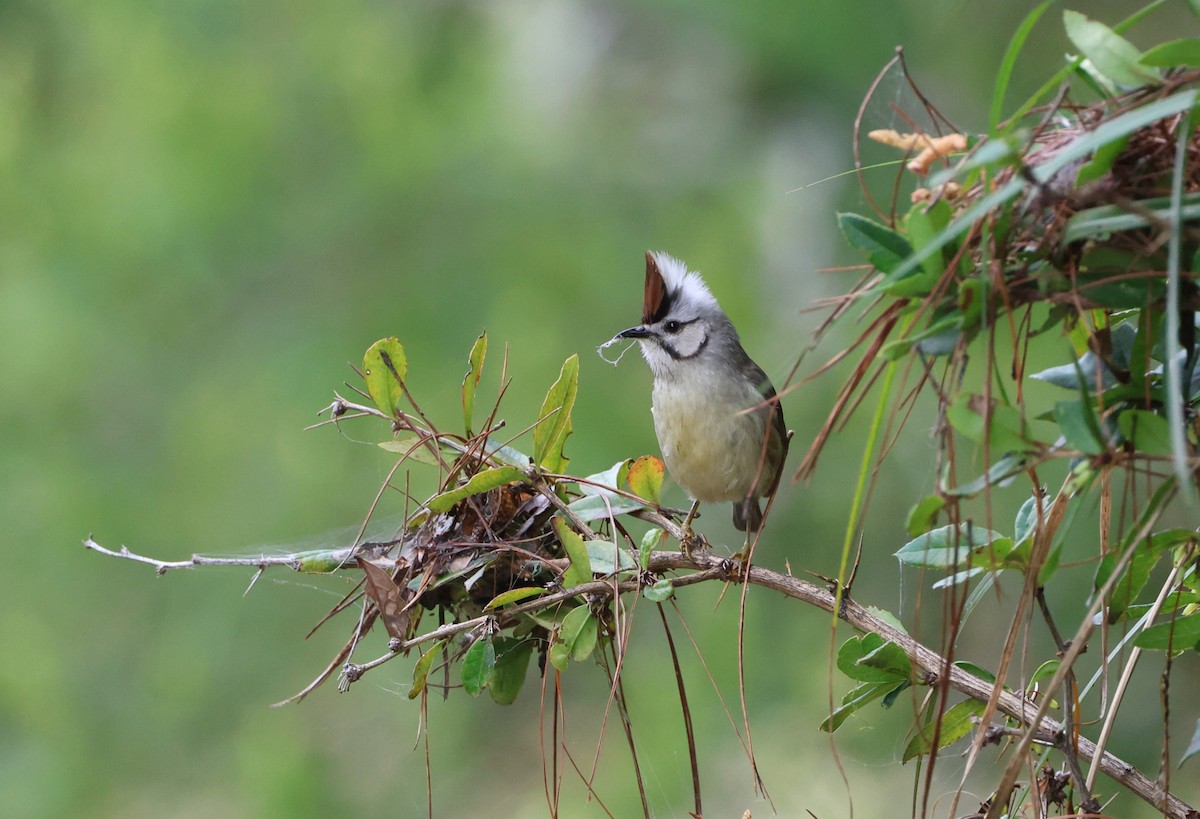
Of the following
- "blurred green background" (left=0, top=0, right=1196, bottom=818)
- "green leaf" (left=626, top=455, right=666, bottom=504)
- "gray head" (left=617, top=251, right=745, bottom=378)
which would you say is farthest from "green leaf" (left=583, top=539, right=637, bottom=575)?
"blurred green background" (left=0, top=0, right=1196, bottom=818)

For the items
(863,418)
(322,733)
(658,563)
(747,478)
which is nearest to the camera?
(658,563)

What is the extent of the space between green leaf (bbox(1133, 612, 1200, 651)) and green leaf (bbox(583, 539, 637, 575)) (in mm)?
490

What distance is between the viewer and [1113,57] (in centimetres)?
76

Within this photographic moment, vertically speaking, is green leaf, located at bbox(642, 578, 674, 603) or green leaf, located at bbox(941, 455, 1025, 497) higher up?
green leaf, located at bbox(941, 455, 1025, 497)

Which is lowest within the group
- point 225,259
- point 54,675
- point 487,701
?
point 487,701

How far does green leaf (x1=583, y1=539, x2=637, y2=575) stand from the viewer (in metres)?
1.21

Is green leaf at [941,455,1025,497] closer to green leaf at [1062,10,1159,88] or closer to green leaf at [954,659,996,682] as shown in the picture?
green leaf at [1062,10,1159,88]

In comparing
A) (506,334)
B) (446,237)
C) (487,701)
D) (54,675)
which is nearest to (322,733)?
(487,701)

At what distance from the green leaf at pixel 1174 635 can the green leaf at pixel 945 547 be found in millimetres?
133

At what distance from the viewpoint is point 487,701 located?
4.11 meters

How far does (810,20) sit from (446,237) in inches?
55.8

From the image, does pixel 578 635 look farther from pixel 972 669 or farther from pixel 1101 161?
pixel 1101 161

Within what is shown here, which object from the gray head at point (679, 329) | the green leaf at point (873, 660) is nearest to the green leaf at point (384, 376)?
the green leaf at point (873, 660)

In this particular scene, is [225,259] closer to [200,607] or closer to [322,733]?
[200,607]
